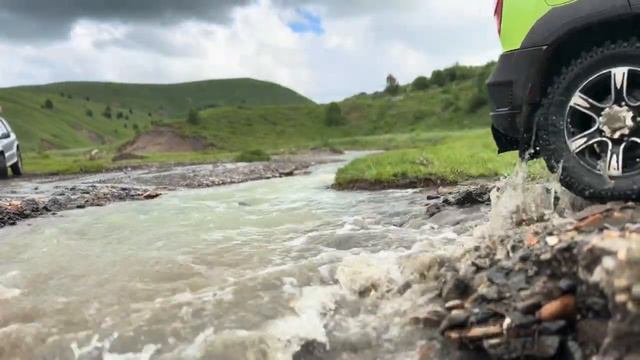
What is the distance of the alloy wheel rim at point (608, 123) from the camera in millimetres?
5102

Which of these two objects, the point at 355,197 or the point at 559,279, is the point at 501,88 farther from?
the point at 355,197

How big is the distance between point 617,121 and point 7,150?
24807 millimetres

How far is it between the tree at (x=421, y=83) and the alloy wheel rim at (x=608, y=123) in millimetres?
128564

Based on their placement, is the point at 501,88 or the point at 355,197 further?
the point at 355,197

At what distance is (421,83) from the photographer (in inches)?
5182

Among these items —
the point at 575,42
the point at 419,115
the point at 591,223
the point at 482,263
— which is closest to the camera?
the point at 591,223

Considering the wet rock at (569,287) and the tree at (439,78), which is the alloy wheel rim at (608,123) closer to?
the wet rock at (569,287)

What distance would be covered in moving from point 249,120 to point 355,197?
297ft

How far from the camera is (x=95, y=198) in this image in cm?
1845

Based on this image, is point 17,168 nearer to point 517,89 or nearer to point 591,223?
point 517,89

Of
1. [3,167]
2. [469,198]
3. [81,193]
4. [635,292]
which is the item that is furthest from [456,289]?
[3,167]

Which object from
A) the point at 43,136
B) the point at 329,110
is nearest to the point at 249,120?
the point at 329,110

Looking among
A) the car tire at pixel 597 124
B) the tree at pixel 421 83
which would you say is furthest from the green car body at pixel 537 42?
the tree at pixel 421 83

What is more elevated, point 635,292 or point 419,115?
point 419,115
